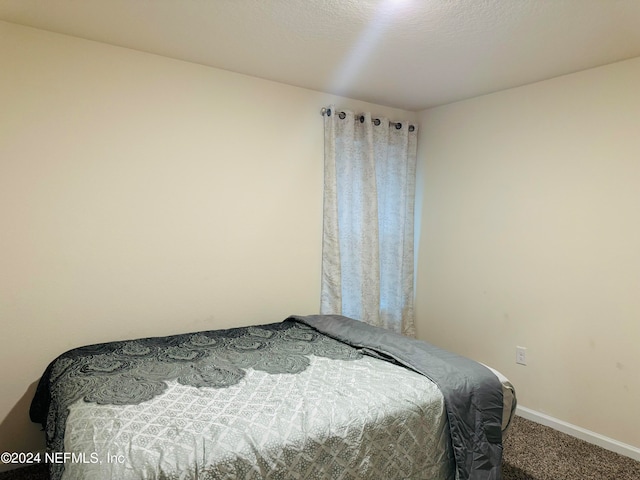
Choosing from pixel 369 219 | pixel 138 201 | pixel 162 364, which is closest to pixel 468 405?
pixel 162 364

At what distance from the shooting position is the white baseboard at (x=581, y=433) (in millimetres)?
2502

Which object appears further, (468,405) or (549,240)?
(549,240)

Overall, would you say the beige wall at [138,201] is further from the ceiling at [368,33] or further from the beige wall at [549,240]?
the beige wall at [549,240]

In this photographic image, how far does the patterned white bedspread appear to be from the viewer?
4.45 ft

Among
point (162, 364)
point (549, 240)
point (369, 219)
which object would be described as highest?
point (369, 219)

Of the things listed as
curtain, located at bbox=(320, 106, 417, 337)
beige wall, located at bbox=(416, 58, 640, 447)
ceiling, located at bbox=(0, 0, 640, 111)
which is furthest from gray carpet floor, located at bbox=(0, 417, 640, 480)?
ceiling, located at bbox=(0, 0, 640, 111)

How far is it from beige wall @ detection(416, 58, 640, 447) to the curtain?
237mm

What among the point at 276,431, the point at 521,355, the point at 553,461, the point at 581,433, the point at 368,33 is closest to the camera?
the point at 276,431

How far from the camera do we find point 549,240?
2883mm

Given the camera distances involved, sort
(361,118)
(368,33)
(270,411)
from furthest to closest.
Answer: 1. (361,118)
2. (368,33)
3. (270,411)

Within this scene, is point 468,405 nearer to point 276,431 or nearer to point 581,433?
point 276,431

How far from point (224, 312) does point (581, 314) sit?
91.1 inches

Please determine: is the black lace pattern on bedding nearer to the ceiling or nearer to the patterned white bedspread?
the patterned white bedspread

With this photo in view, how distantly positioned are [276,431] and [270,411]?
11 centimetres
